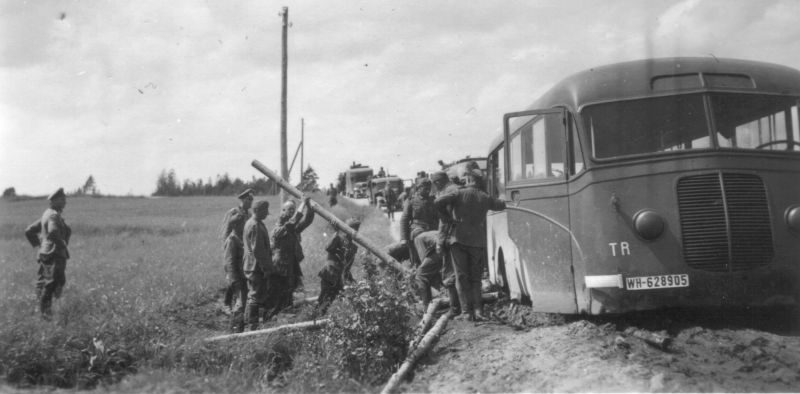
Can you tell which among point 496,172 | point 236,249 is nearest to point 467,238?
point 496,172

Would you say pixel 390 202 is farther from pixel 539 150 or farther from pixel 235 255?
pixel 539 150

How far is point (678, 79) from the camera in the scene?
5.76 m

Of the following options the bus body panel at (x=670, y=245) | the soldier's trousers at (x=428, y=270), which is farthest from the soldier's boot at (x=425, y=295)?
the bus body panel at (x=670, y=245)

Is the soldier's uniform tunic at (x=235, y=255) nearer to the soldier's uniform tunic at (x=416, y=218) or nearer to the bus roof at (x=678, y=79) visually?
the soldier's uniform tunic at (x=416, y=218)

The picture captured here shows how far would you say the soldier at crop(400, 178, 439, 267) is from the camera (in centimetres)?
954

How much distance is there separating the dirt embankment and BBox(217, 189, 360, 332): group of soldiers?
285 centimetres

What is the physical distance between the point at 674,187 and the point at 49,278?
7.57m

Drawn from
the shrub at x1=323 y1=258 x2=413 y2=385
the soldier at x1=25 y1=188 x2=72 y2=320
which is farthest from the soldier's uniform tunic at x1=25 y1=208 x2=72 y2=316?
the shrub at x1=323 y1=258 x2=413 y2=385

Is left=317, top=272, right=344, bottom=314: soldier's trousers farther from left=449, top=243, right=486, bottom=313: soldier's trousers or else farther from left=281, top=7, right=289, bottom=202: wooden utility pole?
left=281, top=7, right=289, bottom=202: wooden utility pole

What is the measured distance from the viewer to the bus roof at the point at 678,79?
572 cm

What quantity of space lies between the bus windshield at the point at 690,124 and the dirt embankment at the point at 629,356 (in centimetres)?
159

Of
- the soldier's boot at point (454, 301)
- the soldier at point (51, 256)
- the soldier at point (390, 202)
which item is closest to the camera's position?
the soldier's boot at point (454, 301)

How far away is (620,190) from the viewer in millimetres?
5582

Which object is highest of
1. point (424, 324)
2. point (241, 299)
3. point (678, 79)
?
point (678, 79)
